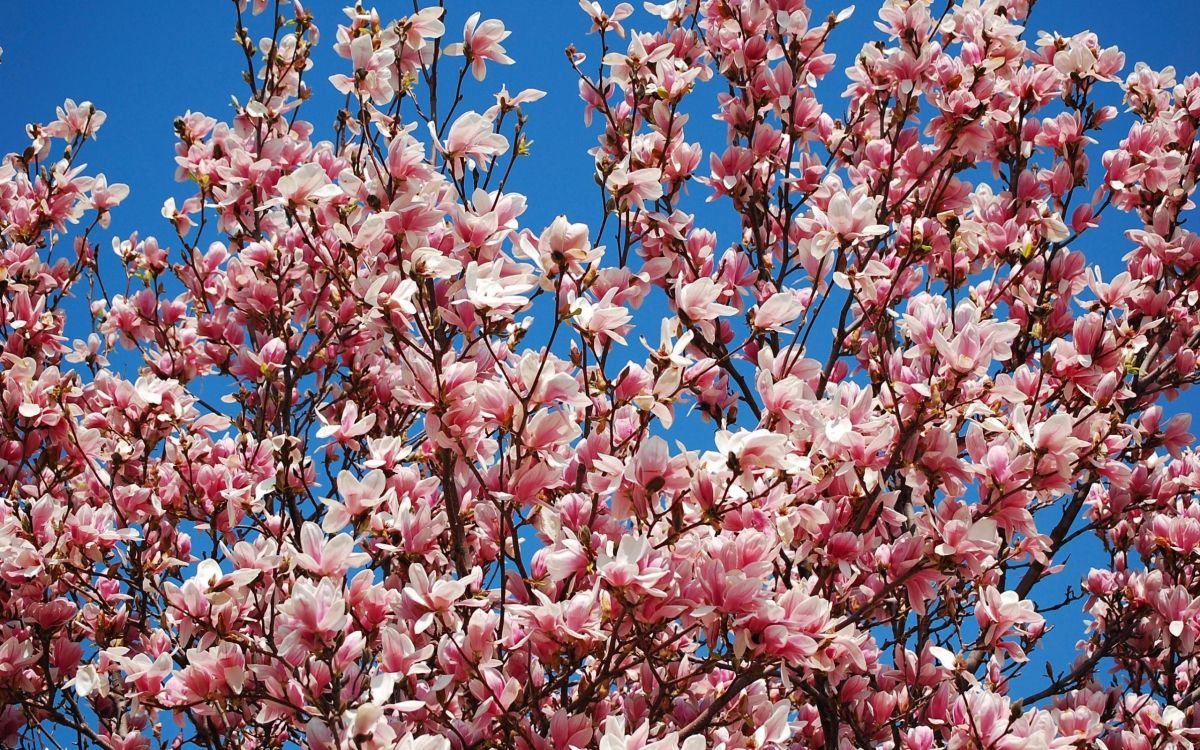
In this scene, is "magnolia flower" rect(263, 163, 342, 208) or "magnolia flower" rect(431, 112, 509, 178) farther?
"magnolia flower" rect(431, 112, 509, 178)

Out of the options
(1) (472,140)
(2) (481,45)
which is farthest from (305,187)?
(2) (481,45)

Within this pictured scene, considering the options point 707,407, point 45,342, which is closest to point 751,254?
point 707,407

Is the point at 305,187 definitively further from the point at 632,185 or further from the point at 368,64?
the point at 632,185

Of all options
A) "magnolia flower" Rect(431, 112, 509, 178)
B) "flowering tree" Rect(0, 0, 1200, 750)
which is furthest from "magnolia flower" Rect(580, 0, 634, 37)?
"magnolia flower" Rect(431, 112, 509, 178)

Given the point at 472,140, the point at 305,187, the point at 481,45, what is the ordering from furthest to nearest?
the point at 481,45
the point at 472,140
the point at 305,187

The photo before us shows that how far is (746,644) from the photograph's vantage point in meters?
2.43

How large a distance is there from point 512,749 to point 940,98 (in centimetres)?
291

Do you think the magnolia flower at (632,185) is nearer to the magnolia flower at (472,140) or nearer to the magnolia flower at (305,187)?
the magnolia flower at (472,140)

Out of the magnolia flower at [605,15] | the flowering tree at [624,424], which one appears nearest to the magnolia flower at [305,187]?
the flowering tree at [624,424]

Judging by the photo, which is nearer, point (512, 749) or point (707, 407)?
point (512, 749)

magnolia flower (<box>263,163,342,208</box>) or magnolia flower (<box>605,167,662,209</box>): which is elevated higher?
magnolia flower (<box>605,167,662,209</box>)

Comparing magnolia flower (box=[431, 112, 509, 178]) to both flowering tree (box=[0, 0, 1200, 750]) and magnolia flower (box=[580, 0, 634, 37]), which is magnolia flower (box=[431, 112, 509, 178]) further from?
magnolia flower (box=[580, 0, 634, 37])

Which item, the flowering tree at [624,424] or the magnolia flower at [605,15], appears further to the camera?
the magnolia flower at [605,15]

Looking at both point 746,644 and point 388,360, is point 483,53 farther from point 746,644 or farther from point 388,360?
point 746,644
